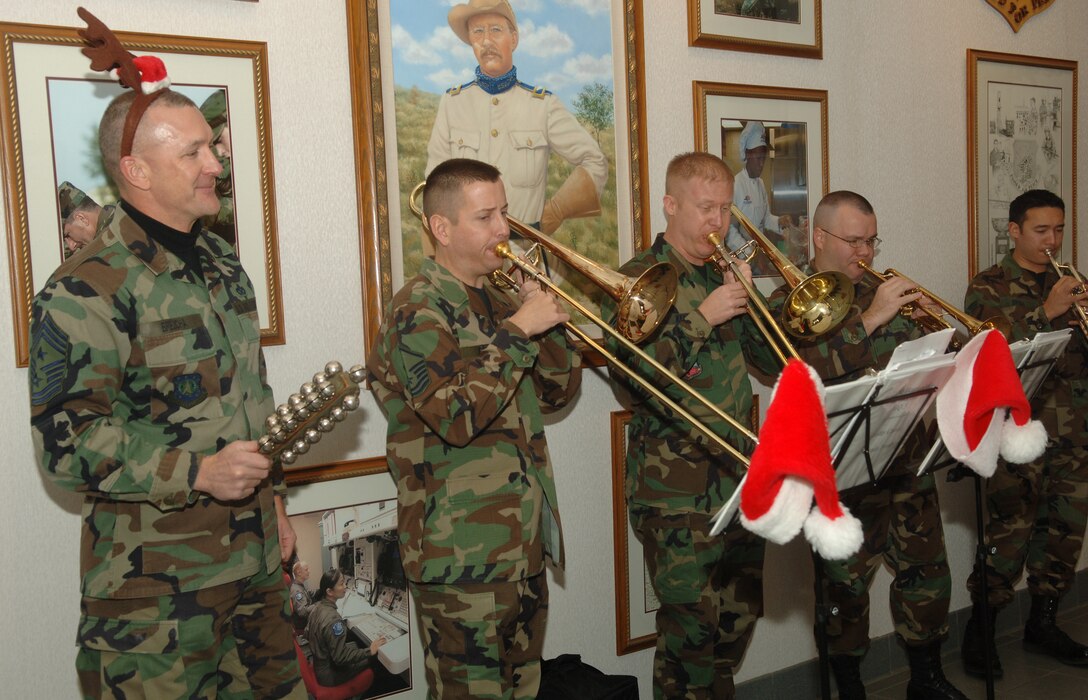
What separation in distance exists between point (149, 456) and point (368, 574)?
4.25 feet

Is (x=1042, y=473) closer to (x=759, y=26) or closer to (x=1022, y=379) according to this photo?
(x=1022, y=379)

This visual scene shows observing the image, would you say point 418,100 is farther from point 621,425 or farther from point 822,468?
point 822,468

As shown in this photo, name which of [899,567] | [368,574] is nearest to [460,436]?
[368,574]

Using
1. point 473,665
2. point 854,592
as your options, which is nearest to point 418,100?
point 473,665

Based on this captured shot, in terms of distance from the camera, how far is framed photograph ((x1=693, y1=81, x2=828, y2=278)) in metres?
4.10

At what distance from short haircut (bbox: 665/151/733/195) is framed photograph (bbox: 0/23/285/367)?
5.08ft

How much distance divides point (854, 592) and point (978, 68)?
9.33ft

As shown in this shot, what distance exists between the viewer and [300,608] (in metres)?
3.19

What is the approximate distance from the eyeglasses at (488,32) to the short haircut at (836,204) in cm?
157

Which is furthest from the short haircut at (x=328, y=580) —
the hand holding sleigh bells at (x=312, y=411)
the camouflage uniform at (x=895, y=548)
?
the camouflage uniform at (x=895, y=548)

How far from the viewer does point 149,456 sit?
2.17 meters

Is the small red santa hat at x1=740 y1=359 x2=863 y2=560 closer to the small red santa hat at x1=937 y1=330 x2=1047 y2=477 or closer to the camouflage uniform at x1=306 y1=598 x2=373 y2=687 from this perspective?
the small red santa hat at x1=937 y1=330 x2=1047 y2=477

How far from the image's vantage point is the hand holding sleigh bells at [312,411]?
2191mm

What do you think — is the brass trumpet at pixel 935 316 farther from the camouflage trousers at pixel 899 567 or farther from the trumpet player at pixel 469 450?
the trumpet player at pixel 469 450
